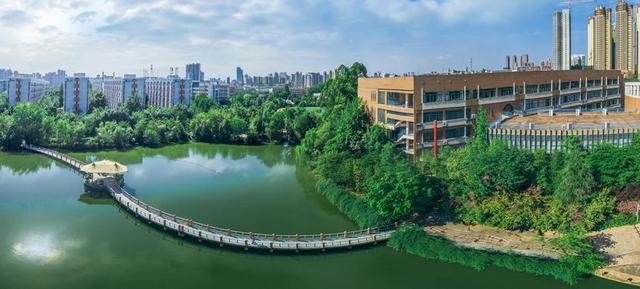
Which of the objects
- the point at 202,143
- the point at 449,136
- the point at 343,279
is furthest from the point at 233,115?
the point at 343,279

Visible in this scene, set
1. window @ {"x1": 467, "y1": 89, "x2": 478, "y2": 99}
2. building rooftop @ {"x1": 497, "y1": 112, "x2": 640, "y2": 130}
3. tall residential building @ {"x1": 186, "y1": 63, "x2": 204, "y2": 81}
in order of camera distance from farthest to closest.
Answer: tall residential building @ {"x1": 186, "y1": 63, "x2": 204, "y2": 81}, window @ {"x1": 467, "y1": 89, "x2": 478, "y2": 99}, building rooftop @ {"x1": 497, "y1": 112, "x2": 640, "y2": 130}

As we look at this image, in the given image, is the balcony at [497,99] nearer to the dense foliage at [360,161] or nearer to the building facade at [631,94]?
the dense foliage at [360,161]

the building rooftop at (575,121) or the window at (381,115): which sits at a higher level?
the window at (381,115)

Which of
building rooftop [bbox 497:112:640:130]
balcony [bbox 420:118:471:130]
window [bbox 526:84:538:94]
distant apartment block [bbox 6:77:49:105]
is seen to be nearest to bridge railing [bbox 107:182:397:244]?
balcony [bbox 420:118:471:130]

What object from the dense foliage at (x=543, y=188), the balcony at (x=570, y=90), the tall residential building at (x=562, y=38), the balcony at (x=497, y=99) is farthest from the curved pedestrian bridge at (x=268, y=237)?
the tall residential building at (x=562, y=38)

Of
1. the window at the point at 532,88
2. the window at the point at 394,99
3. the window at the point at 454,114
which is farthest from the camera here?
the window at the point at 532,88

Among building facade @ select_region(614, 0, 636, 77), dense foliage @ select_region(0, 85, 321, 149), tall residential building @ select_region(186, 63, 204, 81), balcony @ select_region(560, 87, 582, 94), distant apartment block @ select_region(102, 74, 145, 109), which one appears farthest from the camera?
tall residential building @ select_region(186, 63, 204, 81)

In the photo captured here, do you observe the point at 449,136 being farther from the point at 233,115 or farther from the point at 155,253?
the point at 233,115

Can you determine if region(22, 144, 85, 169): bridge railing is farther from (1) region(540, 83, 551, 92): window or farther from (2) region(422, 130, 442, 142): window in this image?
(1) region(540, 83, 551, 92): window
